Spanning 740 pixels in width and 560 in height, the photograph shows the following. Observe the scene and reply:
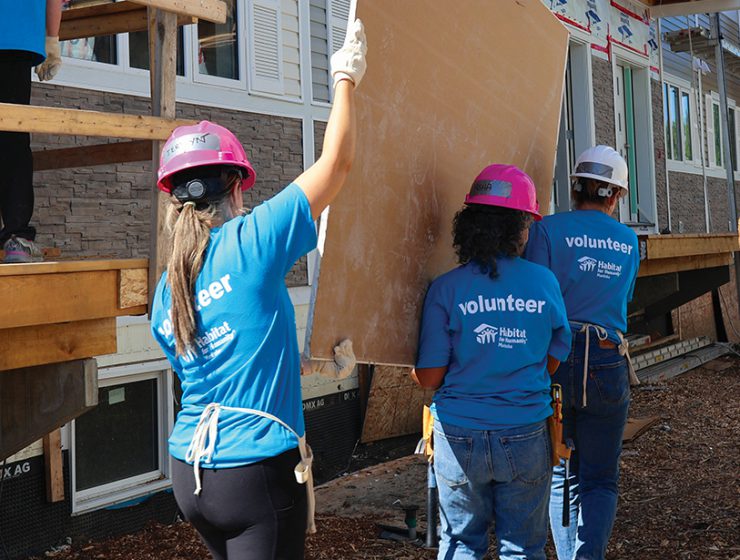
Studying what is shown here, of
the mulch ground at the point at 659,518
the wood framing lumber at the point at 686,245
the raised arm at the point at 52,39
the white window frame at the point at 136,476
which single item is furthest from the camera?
the wood framing lumber at the point at 686,245

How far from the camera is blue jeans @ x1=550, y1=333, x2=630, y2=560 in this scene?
365 cm

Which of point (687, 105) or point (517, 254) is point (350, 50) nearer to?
point (517, 254)

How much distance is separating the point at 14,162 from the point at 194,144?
1303mm

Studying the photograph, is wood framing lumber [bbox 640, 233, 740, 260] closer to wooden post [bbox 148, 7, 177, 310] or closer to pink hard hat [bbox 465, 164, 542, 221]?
pink hard hat [bbox 465, 164, 542, 221]

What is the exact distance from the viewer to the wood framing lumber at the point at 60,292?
114 inches

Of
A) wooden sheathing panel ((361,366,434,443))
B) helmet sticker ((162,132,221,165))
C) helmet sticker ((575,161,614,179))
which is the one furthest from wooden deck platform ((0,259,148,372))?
wooden sheathing panel ((361,366,434,443))

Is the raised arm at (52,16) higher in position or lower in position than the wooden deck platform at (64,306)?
higher

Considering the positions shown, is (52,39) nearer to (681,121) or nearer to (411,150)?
(411,150)

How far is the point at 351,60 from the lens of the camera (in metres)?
2.47

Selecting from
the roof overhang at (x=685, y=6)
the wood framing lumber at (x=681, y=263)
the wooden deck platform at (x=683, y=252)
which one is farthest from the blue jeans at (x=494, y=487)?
the roof overhang at (x=685, y=6)

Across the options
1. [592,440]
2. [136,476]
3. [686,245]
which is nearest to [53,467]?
[136,476]

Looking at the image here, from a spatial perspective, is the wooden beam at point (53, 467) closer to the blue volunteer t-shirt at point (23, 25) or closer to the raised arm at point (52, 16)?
the raised arm at point (52, 16)

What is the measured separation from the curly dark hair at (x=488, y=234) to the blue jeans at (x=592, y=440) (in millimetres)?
819

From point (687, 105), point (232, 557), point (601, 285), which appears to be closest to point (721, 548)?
point (601, 285)
